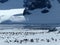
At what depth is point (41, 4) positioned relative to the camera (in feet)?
152

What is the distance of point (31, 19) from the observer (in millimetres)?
40719

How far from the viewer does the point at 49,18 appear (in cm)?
4141

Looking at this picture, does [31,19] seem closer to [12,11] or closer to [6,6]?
[12,11]

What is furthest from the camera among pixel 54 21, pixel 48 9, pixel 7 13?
pixel 48 9

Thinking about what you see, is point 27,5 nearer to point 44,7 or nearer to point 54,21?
point 44,7

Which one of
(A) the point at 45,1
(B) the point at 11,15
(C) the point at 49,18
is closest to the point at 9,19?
(B) the point at 11,15

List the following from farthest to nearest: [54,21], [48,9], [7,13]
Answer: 1. [48,9]
2. [7,13]
3. [54,21]

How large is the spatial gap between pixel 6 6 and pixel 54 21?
10.9 meters

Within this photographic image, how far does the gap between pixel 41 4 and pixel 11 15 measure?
6.56 meters

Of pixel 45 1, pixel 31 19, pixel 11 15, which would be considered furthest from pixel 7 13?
pixel 45 1

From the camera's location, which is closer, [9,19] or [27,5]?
[9,19]

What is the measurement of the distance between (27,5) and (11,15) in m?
5.81

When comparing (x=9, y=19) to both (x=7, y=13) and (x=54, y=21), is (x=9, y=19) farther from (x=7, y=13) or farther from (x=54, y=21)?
(x=54, y=21)

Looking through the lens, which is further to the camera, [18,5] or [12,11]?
[18,5]
